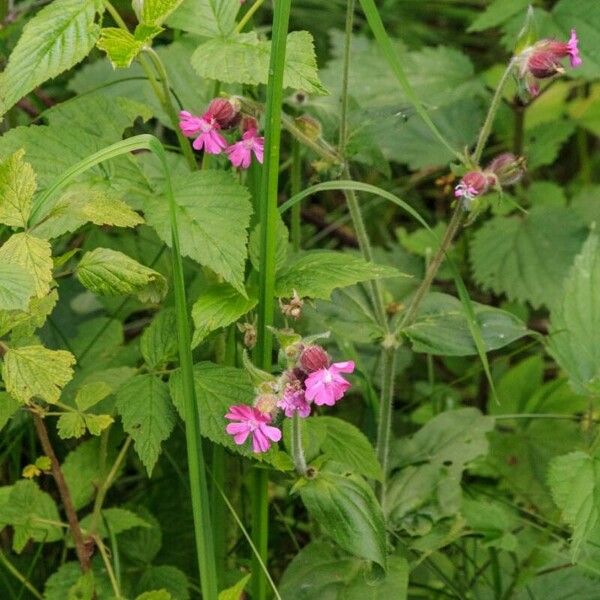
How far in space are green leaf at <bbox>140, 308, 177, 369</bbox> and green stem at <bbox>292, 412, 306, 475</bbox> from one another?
0.74 ft

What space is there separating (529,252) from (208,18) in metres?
1.18

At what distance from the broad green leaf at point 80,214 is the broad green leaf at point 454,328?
609 mm

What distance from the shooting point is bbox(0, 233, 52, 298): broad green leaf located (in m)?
1.35

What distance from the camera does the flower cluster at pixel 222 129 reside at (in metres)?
1.56

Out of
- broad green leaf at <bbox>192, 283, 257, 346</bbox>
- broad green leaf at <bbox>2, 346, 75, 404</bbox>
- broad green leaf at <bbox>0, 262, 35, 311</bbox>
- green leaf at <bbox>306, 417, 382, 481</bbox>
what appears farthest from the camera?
green leaf at <bbox>306, 417, 382, 481</bbox>

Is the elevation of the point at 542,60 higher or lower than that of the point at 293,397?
higher

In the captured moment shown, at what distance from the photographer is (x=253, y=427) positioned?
1.42 metres

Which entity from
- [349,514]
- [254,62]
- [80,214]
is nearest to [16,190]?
[80,214]

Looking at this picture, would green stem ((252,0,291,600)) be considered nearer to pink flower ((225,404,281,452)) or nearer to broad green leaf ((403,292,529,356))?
pink flower ((225,404,281,452))

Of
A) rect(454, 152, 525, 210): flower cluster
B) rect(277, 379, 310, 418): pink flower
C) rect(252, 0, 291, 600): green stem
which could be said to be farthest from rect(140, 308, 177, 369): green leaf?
rect(454, 152, 525, 210): flower cluster

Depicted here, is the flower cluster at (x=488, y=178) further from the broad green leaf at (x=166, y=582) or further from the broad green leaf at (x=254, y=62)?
the broad green leaf at (x=166, y=582)

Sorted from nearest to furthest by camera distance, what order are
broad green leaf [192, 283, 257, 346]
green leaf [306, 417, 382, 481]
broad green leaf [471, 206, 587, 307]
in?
broad green leaf [192, 283, 257, 346] → green leaf [306, 417, 382, 481] → broad green leaf [471, 206, 587, 307]

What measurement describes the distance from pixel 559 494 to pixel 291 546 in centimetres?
68

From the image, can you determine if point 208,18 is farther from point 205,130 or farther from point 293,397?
point 293,397
